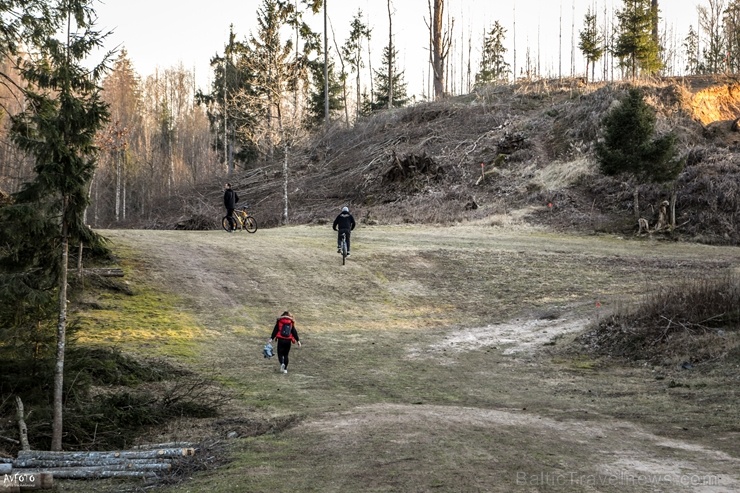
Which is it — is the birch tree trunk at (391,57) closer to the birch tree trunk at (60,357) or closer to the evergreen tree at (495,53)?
the evergreen tree at (495,53)

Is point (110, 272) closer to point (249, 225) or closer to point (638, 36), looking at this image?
point (249, 225)

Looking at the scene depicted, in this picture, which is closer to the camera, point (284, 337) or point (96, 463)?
point (96, 463)

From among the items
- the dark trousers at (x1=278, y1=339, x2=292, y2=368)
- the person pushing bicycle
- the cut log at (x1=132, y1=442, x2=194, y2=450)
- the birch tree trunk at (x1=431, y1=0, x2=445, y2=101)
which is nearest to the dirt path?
the dark trousers at (x1=278, y1=339, x2=292, y2=368)

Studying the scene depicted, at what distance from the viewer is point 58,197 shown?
927 cm

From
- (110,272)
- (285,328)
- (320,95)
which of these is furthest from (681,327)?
(320,95)

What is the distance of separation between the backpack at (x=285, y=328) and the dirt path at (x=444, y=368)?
2.97ft

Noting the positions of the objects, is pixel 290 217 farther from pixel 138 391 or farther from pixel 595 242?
pixel 138 391

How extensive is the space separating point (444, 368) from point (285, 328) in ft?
12.7

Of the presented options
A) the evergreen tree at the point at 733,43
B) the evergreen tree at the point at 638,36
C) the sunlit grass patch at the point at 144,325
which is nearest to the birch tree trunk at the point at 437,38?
the evergreen tree at the point at 638,36

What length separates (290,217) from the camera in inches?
1674

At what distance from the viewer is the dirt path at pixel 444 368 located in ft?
25.1

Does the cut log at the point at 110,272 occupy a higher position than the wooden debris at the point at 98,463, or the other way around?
the cut log at the point at 110,272

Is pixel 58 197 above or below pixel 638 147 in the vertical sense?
below

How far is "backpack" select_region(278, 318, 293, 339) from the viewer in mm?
14242
